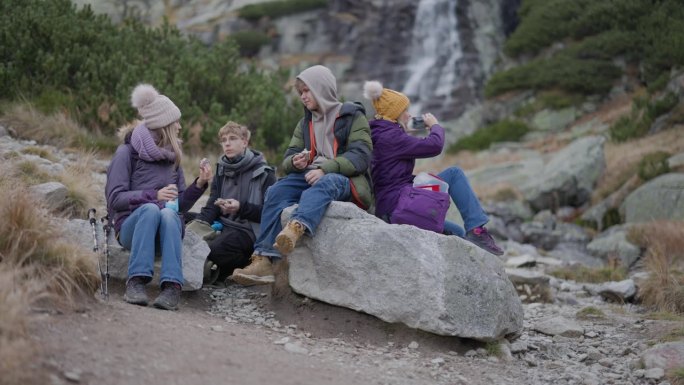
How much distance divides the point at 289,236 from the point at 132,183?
4.89ft

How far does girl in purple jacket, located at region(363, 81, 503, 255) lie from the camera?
6360 millimetres

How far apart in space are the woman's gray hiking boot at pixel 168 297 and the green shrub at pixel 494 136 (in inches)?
882

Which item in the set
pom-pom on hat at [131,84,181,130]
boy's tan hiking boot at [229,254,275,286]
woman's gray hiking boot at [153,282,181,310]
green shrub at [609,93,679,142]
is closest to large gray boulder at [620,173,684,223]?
green shrub at [609,93,679,142]

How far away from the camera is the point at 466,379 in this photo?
4949mm

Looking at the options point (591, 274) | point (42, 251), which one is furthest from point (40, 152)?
point (591, 274)

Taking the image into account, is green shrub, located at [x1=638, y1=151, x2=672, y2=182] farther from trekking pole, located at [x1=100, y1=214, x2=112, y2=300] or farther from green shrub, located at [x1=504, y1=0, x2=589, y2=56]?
green shrub, located at [x1=504, y1=0, x2=589, y2=56]

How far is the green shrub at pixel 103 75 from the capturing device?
37.9 ft

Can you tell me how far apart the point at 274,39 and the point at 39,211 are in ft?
124

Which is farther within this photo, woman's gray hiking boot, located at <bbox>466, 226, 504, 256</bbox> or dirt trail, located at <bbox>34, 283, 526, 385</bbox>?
woman's gray hiking boot, located at <bbox>466, 226, 504, 256</bbox>

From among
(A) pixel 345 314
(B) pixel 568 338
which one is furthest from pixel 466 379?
(B) pixel 568 338

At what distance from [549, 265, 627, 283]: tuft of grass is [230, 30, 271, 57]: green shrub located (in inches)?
1244

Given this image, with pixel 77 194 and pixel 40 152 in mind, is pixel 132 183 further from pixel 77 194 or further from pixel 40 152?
pixel 40 152

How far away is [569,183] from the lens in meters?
17.5

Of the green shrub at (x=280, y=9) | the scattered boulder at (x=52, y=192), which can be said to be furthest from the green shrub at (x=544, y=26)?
the scattered boulder at (x=52, y=192)
